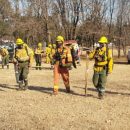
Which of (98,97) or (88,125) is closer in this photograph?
(88,125)

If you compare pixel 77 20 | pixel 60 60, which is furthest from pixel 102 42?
pixel 77 20

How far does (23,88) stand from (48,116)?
507 cm

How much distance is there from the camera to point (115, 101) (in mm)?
13391

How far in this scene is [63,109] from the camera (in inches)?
473

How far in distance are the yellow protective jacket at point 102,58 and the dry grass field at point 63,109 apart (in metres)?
0.95

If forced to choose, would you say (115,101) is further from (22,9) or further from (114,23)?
(22,9)

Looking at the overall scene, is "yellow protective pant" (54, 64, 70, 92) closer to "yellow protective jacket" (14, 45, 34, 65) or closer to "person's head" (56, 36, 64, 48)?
"person's head" (56, 36, 64, 48)

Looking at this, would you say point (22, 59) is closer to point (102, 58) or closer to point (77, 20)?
point (102, 58)

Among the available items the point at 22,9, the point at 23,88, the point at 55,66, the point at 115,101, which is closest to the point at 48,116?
the point at 115,101

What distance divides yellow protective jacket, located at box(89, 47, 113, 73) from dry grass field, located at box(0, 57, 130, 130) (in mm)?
950

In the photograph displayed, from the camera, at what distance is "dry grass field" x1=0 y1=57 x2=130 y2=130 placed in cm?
1008

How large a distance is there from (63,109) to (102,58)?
8.12 feet

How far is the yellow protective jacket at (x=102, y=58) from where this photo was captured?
1377 centimetres

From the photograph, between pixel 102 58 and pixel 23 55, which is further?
pixel 23 55
